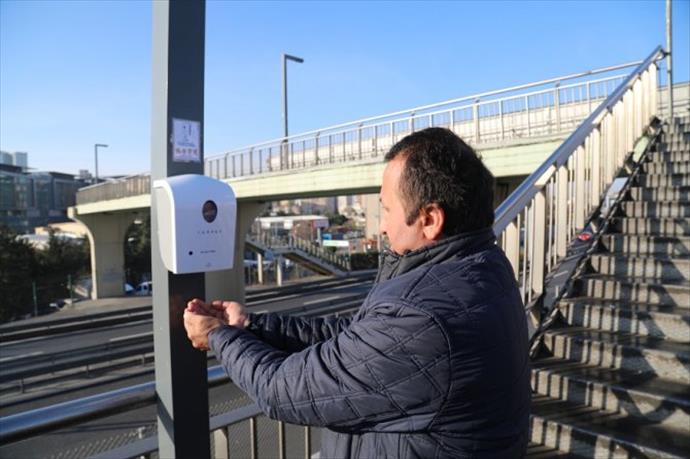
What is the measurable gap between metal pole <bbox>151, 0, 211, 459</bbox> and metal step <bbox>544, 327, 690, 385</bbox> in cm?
293

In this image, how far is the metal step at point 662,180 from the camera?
17.9 feet

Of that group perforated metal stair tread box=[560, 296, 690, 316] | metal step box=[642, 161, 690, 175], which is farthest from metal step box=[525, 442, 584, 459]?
metal step box=[642, 161, 690, 175]

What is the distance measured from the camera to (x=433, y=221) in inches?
52.7

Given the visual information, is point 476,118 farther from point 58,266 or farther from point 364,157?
point 58,266

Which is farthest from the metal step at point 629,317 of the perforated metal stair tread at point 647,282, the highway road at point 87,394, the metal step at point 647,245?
the highway road at point 87,394

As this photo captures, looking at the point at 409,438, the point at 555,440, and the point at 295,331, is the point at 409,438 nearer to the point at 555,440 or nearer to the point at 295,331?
the point at 295,331

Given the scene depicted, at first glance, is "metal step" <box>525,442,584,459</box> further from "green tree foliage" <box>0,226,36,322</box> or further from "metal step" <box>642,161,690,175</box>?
"green tree foliage" <box>0,226,36,322</box>

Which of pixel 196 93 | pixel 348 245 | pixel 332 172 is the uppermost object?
pixel 332 172

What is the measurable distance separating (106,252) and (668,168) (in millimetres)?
38600

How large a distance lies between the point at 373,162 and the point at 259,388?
1485 cm

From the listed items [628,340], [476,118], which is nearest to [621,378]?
[628,340]

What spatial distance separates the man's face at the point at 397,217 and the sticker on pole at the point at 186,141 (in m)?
0.81

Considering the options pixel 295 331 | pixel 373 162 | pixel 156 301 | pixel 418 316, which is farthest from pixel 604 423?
Answer: pixel 373 162

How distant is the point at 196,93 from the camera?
5.93 ft
